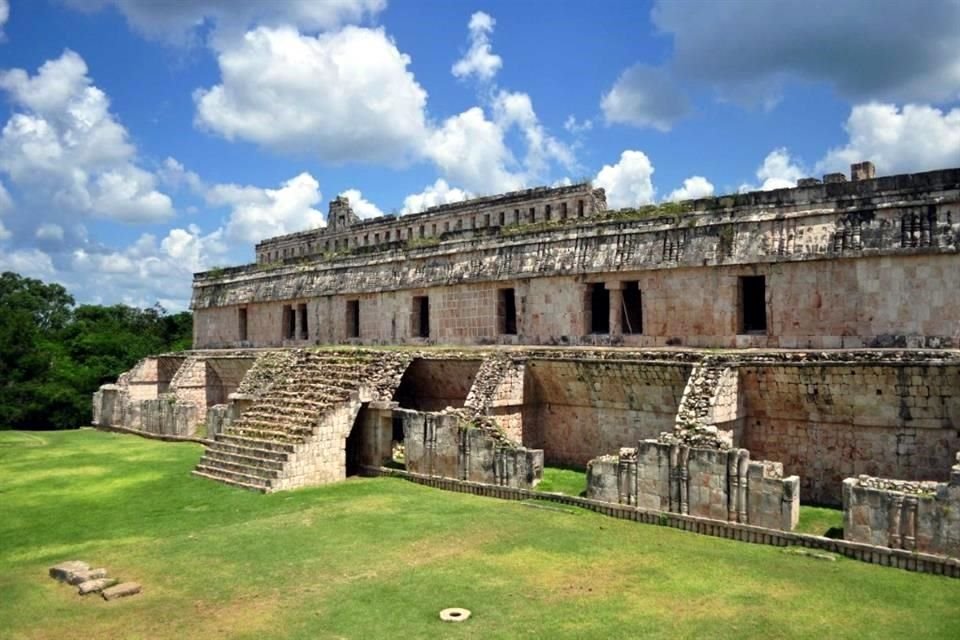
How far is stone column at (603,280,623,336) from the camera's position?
16125mm

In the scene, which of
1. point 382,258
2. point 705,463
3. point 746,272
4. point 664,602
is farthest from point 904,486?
point 382,258

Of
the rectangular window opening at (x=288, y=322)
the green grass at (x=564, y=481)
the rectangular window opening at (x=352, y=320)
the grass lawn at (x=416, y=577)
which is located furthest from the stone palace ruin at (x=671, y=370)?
the rectangular window opening at (x=288, y=322)

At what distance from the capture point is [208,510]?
13.0 m

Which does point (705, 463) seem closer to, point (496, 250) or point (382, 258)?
point (496, 250)

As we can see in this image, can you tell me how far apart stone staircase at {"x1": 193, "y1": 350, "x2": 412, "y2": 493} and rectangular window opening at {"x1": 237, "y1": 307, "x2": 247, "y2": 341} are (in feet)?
29.6

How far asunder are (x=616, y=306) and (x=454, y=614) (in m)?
9.45

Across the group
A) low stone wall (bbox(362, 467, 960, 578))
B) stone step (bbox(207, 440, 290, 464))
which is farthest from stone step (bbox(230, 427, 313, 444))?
low stone wall (bbox(362, 467, 960, 578))

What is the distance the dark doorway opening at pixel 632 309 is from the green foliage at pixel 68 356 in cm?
2184

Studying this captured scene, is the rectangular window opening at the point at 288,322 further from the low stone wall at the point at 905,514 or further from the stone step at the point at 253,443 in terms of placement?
the low stone wall at the point at 905,514

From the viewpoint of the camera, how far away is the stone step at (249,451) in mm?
14742

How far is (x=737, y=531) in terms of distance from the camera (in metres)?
10.5

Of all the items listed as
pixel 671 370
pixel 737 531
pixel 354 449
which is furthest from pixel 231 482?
pixel 737 531

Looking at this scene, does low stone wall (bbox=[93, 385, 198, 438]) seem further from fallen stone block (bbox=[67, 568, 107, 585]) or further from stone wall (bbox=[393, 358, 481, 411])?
fallen stone block (bbox=[67, 568, 107, 585])

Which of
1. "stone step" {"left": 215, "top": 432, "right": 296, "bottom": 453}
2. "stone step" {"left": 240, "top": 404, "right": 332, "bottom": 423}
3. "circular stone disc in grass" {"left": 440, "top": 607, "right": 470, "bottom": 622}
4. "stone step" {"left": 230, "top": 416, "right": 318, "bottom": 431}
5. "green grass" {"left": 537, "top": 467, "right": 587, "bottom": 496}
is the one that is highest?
"stone step" {"left": 240, "top": 404, "right": 332, "bottom": 423}
